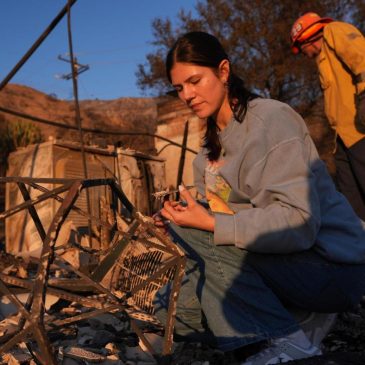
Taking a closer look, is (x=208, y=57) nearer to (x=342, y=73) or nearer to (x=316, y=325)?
(x=316, y=325)

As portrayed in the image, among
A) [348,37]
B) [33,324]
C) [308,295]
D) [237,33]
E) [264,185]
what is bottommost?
[308,295]

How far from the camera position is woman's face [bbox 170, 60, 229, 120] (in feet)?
5.80

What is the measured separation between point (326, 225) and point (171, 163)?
364 inches

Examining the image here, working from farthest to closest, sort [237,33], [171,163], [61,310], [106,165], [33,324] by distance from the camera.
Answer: [237,33] → [171,163] → [106,165] → [61,310] → [33,324]

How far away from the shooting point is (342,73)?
3.18 m

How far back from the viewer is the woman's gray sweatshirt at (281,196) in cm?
146

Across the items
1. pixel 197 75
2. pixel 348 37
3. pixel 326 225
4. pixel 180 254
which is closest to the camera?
pixel 180 254

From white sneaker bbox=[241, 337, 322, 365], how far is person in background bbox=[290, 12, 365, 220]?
1.77m

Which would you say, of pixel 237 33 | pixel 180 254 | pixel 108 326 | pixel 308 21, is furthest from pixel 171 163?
pixel 180 254

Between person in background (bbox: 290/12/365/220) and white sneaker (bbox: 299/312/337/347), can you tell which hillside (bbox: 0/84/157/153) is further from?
white sneaker (bbox: 299/312/337/347)

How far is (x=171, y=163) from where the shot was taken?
1077 centimetres

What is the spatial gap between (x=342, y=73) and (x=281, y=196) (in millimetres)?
2042

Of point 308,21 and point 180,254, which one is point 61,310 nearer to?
point 180,254

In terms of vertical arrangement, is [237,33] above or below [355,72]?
above
